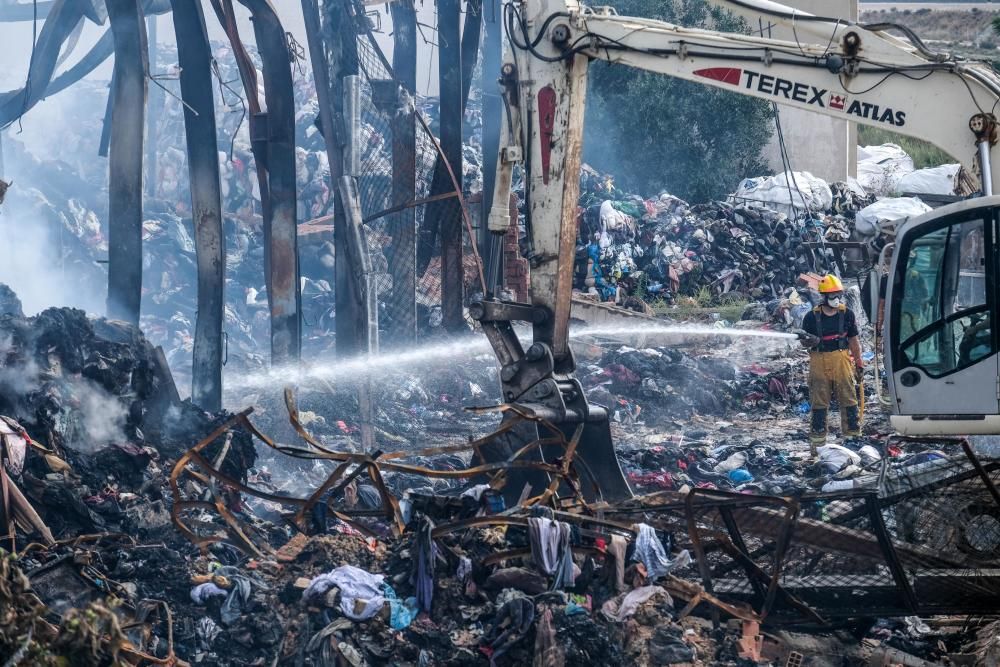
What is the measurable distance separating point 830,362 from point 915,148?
19.4 m

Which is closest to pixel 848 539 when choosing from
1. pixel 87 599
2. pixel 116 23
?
pixel 87 599

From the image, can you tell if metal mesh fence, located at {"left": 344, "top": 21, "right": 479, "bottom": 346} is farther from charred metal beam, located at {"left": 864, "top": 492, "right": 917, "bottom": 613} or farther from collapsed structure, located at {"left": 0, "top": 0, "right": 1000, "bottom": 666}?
charred metal beam, located at {"left": 864, "top": 492, "right": 917, "bottom": 613}

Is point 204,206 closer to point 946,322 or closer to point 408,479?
point 408,479

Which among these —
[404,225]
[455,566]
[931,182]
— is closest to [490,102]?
[404,225]

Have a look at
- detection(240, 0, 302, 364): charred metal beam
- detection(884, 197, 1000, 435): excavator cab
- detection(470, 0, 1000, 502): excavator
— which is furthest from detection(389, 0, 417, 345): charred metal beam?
detection(884, 197, 1000, 435): excavator cab

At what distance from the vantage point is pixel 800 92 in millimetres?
7762

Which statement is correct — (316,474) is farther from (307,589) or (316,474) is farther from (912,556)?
(912,556)

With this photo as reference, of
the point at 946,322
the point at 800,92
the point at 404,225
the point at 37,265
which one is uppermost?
the point at 800,92

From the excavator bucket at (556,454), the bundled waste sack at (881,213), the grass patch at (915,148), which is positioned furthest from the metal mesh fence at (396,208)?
the grass patch at (915,148)

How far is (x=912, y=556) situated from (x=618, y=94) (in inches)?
749

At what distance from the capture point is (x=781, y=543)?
6.14 m

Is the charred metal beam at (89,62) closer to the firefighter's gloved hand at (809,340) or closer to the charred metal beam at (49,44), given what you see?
the charred metal beam at (49,44)

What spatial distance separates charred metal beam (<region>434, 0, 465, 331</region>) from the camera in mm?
13969

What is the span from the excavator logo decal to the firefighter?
354 centimetres
